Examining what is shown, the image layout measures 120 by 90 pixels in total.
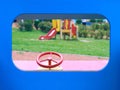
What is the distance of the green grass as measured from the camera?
340 inches

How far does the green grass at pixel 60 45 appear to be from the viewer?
8633 mm

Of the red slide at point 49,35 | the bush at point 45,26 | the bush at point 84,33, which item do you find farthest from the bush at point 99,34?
the bush at point 45,26

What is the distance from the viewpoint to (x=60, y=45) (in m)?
8.88

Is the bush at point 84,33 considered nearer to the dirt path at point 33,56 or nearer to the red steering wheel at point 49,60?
the dirt path at point 33,56

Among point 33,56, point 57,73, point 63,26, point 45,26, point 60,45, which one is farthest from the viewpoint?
point 60,45

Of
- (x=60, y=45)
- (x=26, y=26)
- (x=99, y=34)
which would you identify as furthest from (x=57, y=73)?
(x=26, y=26)

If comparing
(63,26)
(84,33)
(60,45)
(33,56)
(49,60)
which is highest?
(63,26)

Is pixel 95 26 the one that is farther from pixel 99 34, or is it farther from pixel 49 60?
pixel 49 60

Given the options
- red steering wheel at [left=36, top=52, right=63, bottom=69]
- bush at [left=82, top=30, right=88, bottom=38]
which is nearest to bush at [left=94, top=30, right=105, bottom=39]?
bush at [left=82, top=30, right=88, bottom=38]

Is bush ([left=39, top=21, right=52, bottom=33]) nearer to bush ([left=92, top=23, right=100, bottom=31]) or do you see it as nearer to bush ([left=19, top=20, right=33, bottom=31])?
bush ([left=19, top=20, right=33, bottom=31])

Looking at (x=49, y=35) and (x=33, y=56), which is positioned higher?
(x=49, y=35)
